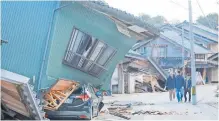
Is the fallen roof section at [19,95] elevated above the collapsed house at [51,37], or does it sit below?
below

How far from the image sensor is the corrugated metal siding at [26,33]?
46.5ft

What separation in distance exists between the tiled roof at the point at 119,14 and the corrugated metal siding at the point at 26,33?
140 centimetres

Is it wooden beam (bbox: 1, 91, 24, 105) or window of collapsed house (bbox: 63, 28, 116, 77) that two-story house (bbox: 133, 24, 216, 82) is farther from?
wooden beam (bbox: 1, 91, 24, 105)

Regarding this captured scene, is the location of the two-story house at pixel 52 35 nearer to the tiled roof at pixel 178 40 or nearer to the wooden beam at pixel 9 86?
the wooden beam at pixel 9 86

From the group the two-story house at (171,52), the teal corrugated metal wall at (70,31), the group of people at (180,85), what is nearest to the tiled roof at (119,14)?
the teal corrugated metal wall at (70,31)

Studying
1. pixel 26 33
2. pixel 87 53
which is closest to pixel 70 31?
pixel 26 33

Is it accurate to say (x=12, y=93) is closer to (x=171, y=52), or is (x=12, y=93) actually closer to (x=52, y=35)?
(x=52, y=35)

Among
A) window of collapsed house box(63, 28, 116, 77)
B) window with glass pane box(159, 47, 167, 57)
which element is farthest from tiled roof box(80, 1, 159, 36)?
window with glass pane box(159, 47, 167, 57)

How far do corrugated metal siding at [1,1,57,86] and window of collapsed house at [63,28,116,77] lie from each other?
1.44 metres

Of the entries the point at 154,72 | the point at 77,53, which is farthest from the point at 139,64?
the point at 77,53

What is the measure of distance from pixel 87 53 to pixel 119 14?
227 cm

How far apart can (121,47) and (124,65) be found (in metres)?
16.2

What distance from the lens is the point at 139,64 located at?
39875 millimetres

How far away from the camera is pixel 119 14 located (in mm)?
15828
